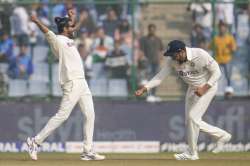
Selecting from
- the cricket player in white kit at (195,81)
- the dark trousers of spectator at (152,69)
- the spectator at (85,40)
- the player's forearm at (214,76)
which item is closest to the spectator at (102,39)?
the spectator at (85,40)

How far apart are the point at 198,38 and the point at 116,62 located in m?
1.93

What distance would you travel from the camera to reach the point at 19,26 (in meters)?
19.5

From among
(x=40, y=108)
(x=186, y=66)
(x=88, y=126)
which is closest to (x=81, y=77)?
(x=88, y=126)

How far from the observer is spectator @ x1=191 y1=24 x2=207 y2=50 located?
64.0 ft

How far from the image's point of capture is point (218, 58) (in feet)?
63.9

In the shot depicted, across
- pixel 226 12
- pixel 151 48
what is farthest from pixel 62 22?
pixel 226 12

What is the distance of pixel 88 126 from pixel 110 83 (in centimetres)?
609

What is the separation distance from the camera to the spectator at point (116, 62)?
19359 millimetres

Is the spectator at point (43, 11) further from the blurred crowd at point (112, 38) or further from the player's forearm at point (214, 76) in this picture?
the player's forearm at point (214, 76)

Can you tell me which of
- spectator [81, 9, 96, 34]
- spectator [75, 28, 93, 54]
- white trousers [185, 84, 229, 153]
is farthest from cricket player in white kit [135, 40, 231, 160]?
spectator [81, 9, 96, 34]

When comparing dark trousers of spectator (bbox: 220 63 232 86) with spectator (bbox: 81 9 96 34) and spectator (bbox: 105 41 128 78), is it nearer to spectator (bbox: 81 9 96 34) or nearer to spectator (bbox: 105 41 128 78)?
spectator (bbox: 105 41 128 78)

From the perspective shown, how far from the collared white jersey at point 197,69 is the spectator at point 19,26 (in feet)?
20.8

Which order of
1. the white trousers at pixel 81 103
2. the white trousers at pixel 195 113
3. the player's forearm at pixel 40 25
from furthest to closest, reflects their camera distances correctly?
the white trousers at pixel 195 113 < the white trousers at pixel 81 103 < the player's forearm at pixel 40 25

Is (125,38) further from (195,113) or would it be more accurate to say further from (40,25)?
(40,25)
